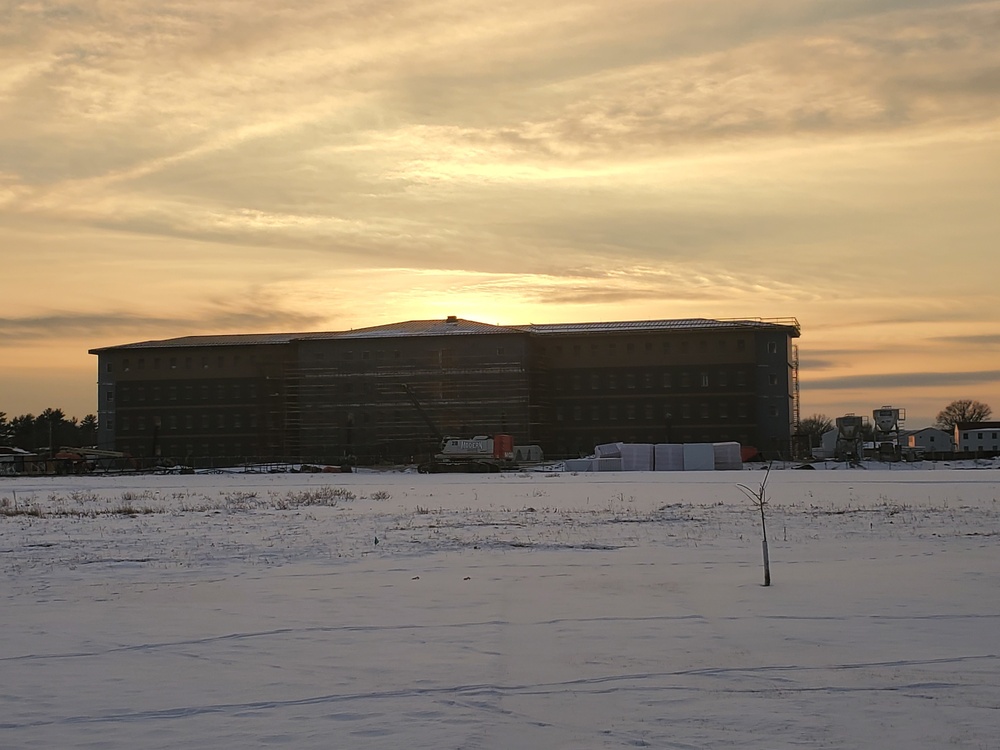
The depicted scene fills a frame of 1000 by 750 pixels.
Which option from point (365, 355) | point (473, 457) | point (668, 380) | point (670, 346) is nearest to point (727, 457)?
point (473, 457)

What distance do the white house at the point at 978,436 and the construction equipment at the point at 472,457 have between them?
107696mm

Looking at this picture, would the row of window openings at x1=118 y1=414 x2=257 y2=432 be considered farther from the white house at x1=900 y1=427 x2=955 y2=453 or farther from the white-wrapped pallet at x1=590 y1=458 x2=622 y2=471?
the white house at x1=900 y1=427 x2=955 y2=453

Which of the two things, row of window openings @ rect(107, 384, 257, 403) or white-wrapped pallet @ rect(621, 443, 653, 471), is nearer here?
white-wrapped pallet @ rect(621, 443, 653, 471)

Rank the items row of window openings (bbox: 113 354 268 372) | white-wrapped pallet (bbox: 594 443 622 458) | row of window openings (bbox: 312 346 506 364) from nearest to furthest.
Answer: white-wrapped pallet (bbox: 594 443 622 458)
row of window openings (bbox: 312 346 506 364)
row of window openings (bbox: 113 354 268 372)

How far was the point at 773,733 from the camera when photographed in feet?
24.5

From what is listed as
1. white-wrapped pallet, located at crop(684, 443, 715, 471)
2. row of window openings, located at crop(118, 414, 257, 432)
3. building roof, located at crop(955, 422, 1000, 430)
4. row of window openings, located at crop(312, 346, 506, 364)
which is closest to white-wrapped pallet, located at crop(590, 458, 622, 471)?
white-wrapped pallet, located at crop(684, 443, 715, 471)

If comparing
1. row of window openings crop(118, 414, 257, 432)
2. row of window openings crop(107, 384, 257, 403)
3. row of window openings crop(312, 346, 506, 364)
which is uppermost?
row of window openings crop(312, 346, 506, 364)

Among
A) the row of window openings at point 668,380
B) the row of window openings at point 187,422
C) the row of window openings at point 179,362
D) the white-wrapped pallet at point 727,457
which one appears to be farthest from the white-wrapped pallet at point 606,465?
the row of window openings at point 179,362

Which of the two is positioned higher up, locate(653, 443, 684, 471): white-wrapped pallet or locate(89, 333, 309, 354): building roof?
locate(89, 333, 309, 354): building roof

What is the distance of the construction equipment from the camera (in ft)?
275

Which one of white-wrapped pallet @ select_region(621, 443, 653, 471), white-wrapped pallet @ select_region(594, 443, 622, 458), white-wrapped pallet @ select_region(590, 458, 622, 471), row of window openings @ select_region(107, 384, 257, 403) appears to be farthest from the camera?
row of window openings @ select_region(107, 384, 257, 403)

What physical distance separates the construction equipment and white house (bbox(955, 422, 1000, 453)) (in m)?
108

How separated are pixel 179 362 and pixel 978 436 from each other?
12572 centimetres

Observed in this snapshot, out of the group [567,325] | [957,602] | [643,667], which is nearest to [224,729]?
[643,667]
